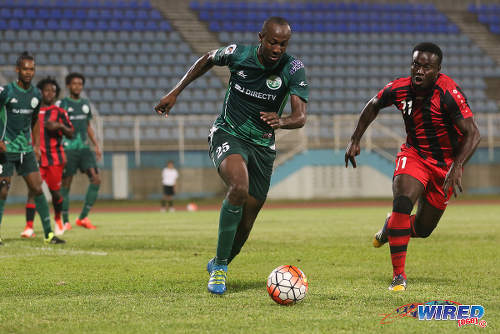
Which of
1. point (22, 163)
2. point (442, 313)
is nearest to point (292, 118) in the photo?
point (442, 313)

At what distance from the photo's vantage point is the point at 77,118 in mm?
13375

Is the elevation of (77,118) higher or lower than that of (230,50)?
lower

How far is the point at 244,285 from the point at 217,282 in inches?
22.2

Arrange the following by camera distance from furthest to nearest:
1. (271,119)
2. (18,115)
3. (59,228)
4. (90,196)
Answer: (90,196) → (59,228) → (18,115) → (271,119)

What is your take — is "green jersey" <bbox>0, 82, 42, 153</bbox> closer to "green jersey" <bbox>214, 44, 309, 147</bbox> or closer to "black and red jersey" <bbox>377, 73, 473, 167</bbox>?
"green jersey" <bbox>214, 44, 309, 147</bbox>

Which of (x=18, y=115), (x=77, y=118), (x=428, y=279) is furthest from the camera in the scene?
(x=77, y=118)

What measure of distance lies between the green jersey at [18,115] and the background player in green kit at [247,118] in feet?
14.7

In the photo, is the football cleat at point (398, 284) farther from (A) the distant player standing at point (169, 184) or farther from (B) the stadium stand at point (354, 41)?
(B) the stadium stand at point (354, 41)

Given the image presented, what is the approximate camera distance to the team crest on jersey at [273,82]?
5730mm

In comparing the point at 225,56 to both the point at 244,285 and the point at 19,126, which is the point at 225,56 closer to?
the point at 244,285

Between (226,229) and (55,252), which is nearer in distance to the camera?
(226,229)

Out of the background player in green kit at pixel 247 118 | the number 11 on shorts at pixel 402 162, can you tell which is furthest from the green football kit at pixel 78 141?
the number 11 on shorts at pixel 402 162

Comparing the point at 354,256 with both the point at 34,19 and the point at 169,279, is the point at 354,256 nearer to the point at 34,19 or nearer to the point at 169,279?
the point at 169,279

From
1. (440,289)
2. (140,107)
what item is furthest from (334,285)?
(140,107)
